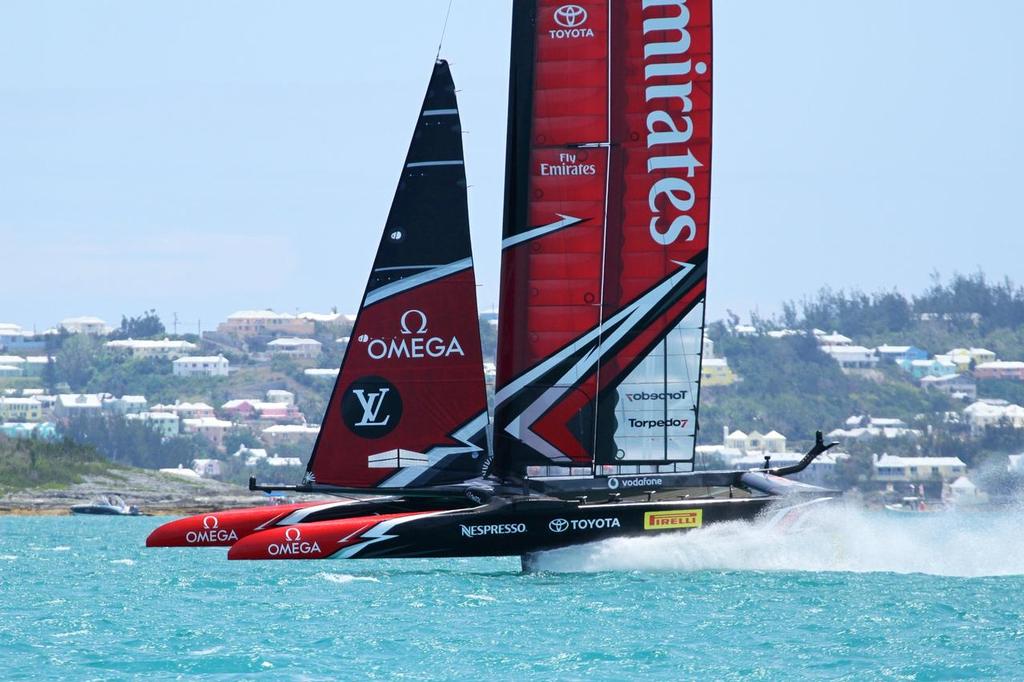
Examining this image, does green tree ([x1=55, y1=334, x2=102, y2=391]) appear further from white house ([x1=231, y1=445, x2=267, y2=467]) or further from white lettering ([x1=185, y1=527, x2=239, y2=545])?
white lettering ([x1=185, y1=527, x2=239, y2=545])

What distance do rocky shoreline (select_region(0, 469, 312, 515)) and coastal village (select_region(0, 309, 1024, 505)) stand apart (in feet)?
63.4

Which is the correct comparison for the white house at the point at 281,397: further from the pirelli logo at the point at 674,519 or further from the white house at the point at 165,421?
the pirelli logo at the point at 674,519

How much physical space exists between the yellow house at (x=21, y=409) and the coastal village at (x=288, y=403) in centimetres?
15

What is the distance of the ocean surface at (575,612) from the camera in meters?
16.5

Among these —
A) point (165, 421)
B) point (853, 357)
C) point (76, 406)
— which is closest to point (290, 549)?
point (165, 421)

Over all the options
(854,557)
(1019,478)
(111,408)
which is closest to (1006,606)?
(854,557)

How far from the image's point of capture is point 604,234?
25.1 m

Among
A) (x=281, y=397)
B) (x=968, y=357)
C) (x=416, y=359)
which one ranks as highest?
(x=968, y=357)

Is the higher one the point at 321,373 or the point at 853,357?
the point at 853,357

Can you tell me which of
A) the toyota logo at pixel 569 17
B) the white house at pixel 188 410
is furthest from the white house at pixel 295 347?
the toyota logo at pixel 569 17

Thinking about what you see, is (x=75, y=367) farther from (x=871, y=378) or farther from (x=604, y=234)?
(x=604, y=234)

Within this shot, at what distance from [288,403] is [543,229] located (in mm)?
143198

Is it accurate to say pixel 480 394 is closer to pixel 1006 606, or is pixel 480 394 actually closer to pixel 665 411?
pixel 665 411

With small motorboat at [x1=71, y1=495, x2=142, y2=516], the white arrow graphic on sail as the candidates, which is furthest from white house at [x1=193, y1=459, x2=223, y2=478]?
the white arrow graphic on sail
